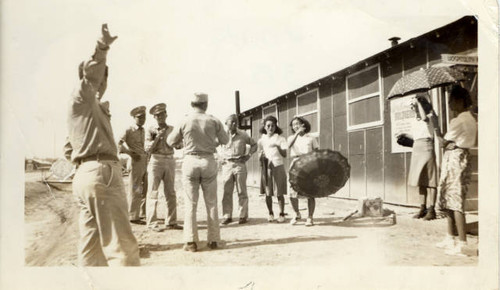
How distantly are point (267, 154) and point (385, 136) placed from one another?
1205mm

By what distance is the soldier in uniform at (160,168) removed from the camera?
12.2 feet

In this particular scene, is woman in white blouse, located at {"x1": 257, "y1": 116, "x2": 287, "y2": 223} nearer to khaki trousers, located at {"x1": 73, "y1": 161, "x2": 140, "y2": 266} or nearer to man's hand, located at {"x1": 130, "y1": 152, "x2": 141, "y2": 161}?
man's hand, located at {"x1": 130, "y1": 152, "x2": 141, "y2": 161}

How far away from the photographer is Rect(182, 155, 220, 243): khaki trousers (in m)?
3.44

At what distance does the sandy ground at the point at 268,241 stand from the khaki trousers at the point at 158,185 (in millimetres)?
93

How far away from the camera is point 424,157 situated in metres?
3.68

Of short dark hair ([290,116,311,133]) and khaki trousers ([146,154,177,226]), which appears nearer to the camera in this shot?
khaki trousers ([146,154,177,226])

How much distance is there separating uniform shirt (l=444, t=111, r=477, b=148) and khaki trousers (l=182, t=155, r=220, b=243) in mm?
2267

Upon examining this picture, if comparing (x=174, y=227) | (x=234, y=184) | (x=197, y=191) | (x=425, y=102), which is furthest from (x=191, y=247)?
(x=425, y=102)

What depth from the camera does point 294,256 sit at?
3.49 metres

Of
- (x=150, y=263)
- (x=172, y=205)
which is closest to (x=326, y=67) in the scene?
(x=172, y=205)

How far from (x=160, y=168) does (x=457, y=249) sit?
2.90m

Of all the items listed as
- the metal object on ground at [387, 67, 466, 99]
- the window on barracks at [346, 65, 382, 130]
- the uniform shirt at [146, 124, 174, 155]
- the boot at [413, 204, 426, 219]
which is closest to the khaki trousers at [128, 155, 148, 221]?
the uniform shirt at [146, 124, 174, 155]

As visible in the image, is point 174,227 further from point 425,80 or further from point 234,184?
point 425,80

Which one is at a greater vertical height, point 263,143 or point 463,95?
point 463,95
